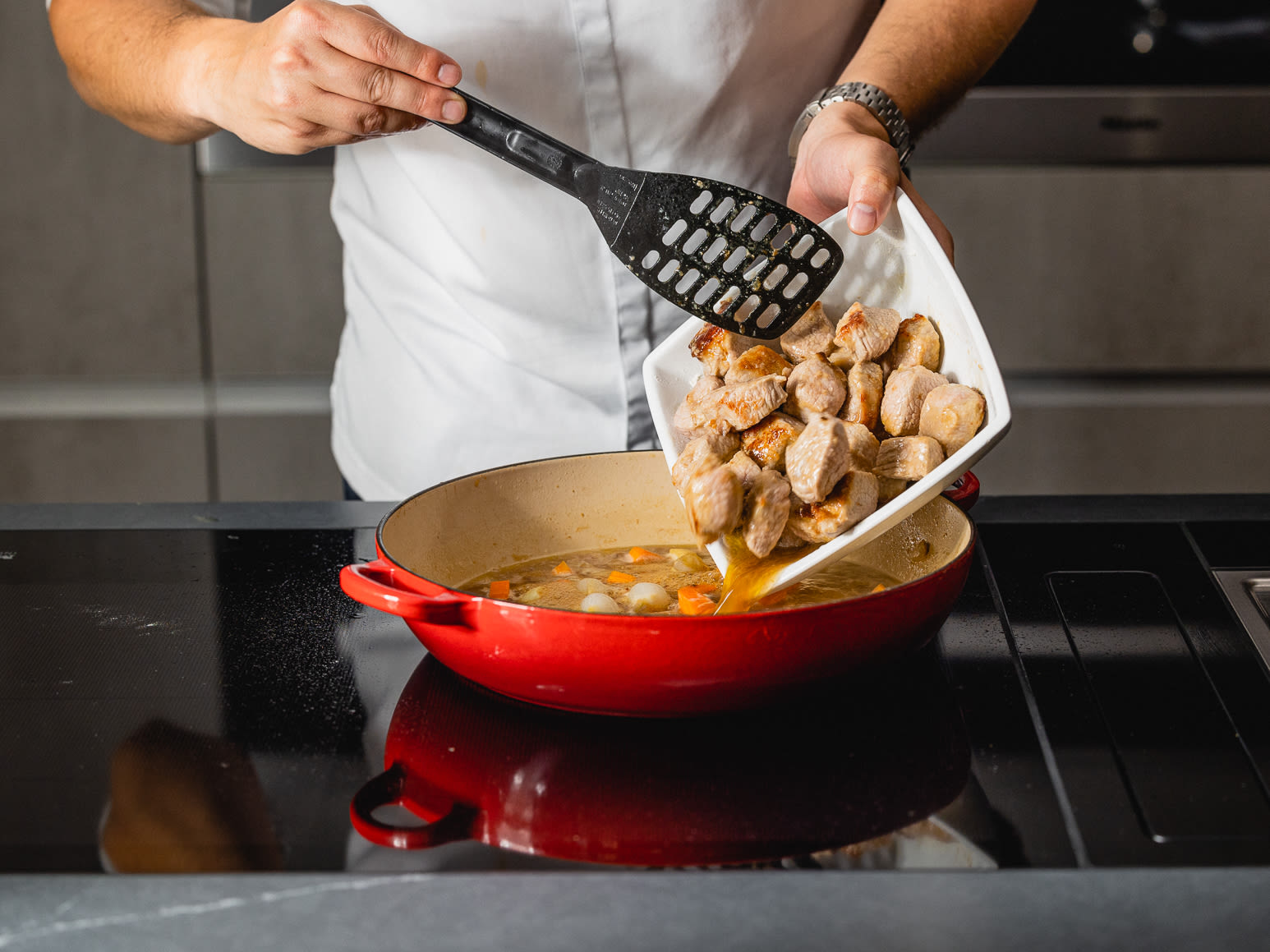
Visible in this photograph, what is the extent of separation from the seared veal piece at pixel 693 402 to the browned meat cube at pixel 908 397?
127 millimetres

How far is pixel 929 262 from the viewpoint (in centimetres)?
88

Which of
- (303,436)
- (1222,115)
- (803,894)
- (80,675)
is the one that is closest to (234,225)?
(303,436)

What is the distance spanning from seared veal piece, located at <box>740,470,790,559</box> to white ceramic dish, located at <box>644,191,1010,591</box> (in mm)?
25

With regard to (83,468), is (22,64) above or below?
above

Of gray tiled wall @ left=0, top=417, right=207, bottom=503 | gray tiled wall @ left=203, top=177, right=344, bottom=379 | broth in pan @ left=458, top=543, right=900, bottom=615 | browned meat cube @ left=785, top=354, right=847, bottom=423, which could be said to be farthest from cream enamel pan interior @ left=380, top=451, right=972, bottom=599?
gray tiled wall @ left=0, top=417, right=207, bottom=503

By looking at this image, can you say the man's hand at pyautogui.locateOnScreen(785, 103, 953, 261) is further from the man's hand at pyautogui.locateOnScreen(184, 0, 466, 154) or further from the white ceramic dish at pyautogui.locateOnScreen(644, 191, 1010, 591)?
the man's hand at pyautogui.locateOnScreen(184, 0, 466, 154)

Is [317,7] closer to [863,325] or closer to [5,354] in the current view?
[863,325]

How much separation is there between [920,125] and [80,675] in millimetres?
937

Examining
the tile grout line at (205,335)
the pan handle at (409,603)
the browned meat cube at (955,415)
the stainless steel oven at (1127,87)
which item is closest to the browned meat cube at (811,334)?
the browned meat cube at (955,415)

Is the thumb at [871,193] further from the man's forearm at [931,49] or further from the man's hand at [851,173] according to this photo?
the man's forearm at [931,49]

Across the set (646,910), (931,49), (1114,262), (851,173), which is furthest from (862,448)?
(1114,262)

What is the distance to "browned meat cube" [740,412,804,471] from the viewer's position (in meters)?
0.86

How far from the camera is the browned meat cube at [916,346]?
2.91 feet

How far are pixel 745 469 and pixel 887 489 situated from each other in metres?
0.10
